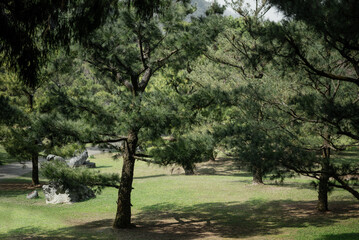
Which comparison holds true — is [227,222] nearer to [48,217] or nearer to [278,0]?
[48,217]

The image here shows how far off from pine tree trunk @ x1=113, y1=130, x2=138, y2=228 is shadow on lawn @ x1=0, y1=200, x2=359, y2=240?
1.10ft

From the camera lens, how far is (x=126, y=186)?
33.0ft

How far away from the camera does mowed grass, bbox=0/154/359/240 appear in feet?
31.2

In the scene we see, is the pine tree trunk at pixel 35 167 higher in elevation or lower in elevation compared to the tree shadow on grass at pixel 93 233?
higher

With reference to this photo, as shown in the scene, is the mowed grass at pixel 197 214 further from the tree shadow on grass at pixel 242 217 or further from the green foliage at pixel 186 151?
the green foliage at pixel 186 151

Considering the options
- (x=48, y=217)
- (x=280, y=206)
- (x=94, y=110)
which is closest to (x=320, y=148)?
(x=280, y=206)

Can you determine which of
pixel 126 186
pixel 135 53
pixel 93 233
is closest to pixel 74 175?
pixel 126 186

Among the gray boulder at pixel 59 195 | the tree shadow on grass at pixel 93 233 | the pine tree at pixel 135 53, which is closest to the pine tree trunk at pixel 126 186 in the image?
the pine tree at pixel 135 53

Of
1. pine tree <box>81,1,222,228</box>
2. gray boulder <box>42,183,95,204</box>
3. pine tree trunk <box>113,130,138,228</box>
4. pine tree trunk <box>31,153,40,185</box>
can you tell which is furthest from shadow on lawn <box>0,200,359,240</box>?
pine tree trunk <box>31,153,40,185</box>

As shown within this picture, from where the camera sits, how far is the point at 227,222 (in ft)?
36.0

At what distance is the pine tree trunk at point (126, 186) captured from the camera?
33.1ft

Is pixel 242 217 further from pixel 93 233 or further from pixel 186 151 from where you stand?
pixel 93 233

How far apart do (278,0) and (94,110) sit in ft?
18.7

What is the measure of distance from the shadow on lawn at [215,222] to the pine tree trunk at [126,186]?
1.10ft
